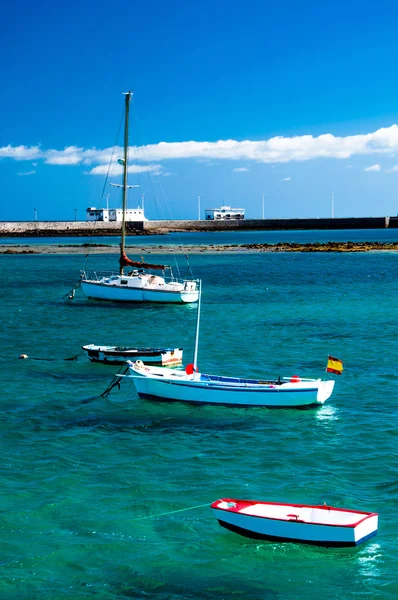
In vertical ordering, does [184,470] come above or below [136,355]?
below

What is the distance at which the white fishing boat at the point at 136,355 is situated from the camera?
96.8 ft

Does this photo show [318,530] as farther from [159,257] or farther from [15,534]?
[159,257]

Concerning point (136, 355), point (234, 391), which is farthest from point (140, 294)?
point (234, 391)

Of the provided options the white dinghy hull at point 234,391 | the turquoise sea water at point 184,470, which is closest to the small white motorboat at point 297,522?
the turquoise sea water at point 184,470

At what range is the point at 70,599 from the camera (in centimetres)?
1298

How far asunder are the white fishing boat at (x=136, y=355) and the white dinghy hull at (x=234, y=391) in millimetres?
5278

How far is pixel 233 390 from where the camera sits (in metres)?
23.1

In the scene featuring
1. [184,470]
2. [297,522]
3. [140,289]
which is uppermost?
[140,289]

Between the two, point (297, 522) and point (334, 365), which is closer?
point (297, 522)

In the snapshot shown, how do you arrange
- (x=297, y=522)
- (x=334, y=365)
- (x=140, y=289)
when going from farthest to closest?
(x=140, y=289)
(x=334, y=365)
(x=297, y=522)

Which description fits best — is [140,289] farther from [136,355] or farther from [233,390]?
[233,390]

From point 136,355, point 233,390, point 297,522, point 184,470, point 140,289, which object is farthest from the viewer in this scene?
point 140,289

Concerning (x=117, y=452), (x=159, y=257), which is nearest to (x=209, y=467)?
(x=117, y=452)

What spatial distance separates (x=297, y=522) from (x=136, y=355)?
16.6 metres
